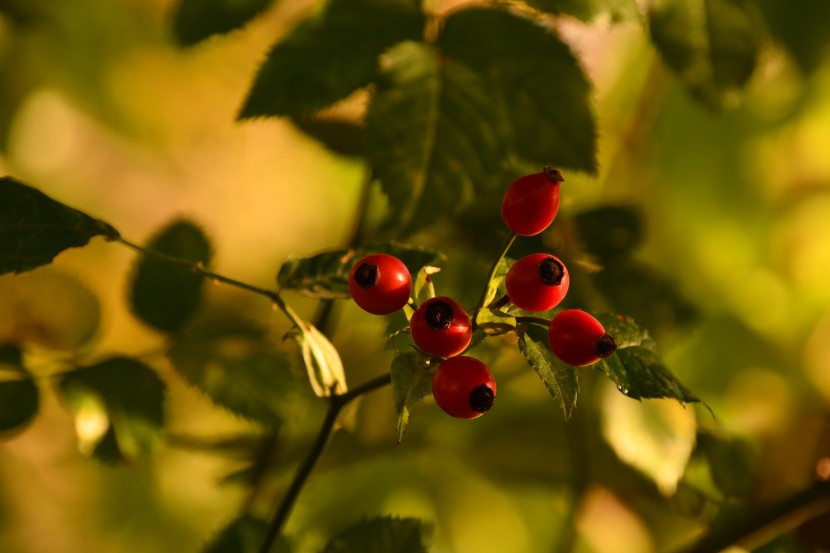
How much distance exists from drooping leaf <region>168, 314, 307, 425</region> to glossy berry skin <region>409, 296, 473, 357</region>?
0.41 m

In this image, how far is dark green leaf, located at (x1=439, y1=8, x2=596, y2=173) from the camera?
75 centimetres

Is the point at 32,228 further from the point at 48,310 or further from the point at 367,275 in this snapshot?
the point at 48,310

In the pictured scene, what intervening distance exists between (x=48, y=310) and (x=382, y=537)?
0.51 meters

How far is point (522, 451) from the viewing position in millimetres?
1141

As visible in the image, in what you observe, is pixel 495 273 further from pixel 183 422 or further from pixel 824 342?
pixel 824 342

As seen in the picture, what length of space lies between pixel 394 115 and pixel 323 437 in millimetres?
311

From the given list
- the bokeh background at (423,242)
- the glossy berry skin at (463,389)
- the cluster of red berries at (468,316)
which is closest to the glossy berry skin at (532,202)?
the cluster of red berries at (468,316)

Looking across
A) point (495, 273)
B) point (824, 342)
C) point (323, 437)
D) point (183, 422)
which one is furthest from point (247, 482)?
point (824, 342)

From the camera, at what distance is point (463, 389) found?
426mm

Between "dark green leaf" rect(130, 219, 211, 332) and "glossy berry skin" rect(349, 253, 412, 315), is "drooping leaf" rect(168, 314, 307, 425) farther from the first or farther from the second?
"glossy berry skin" rect(349, 253, 412, 315)

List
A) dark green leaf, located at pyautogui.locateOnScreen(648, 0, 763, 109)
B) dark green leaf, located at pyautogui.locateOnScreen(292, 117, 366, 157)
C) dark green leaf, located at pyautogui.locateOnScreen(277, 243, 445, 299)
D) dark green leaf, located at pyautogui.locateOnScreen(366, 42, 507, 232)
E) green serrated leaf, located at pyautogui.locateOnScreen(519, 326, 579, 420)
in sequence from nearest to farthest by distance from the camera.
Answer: green serrated leaf, located at pyautogui.locateOnScreen(519, 326, 579, 420), dark green leaf, located at pyautogui.locateOnScreen(277, 243, 445, 299), dark green leaf, located at pyautogui.locateOnScreen(366, 42, 507, 232), dark green leaf, located at pyautogui.locateOnScreen(648, 0, 763, 109), dark green leaf, located at pyautogui.locateOnScreen(292, 117, 366, 157)

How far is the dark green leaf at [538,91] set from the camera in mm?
751

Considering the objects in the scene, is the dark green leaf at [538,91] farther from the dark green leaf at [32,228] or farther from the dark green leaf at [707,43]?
the dark green leaf at [32,228]

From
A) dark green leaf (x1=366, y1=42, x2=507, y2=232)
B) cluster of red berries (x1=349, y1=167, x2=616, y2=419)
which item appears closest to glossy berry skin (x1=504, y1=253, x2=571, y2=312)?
cluster of red berries (x1=349, y1=167, x2=616, y2=419)
